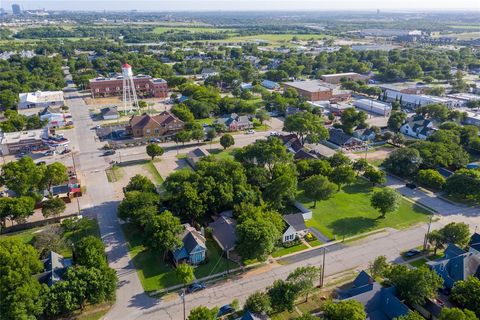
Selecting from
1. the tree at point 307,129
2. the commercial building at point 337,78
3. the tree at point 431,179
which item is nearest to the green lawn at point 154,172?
the tree at point 307,129

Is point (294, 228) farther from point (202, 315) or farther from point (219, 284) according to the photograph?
point (202, 315)

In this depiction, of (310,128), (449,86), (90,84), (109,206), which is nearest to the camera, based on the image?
(109,206)

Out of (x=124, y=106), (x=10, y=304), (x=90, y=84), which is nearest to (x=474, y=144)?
(x=10, y=304)

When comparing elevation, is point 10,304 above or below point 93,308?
above

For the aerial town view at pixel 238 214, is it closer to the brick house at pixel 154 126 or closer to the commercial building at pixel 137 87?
the brick house at pixel 154 126

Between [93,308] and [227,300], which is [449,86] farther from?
[93,308]

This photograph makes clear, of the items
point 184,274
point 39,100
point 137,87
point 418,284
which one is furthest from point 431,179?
point 39,100
